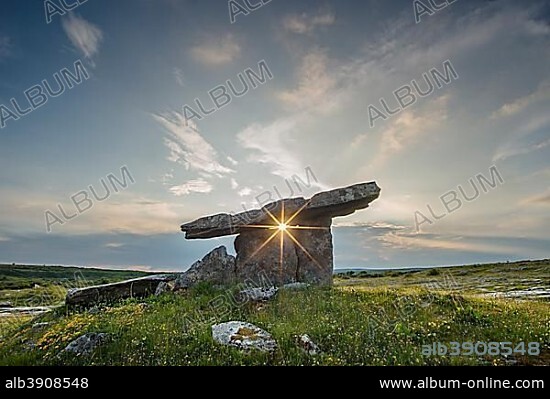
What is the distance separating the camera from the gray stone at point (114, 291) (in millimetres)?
19641

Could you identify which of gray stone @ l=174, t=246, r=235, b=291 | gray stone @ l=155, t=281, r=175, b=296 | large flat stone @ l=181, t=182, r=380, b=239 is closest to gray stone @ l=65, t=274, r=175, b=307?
gray stone @ l=155, t=281, r=175, b=296

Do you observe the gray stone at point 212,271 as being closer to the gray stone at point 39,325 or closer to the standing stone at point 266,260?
the standing stone at point 266,260

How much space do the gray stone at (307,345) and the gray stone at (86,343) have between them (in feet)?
18.4

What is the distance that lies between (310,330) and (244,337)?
2.04 meters

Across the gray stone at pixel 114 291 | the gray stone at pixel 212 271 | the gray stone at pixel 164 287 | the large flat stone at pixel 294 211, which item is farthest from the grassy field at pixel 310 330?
the large flat stone at pixel 294 211

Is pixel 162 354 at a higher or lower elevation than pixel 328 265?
lower

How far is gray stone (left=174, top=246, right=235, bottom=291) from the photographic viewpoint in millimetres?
20391

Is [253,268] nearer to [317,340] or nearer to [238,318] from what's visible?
[238,318]

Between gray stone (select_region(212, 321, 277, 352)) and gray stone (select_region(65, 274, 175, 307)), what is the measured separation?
32.7ft

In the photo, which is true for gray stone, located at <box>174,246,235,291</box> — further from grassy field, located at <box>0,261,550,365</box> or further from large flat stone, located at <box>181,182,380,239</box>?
grassy field, located at <box>0,261,550,365</box>

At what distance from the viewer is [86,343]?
1205cm
